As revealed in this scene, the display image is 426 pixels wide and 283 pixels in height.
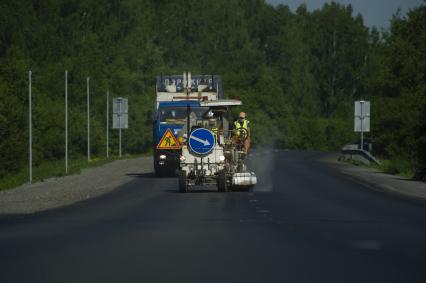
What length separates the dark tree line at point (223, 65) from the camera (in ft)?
217

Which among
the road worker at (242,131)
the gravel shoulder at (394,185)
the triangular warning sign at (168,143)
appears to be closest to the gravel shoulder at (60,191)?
the triangular warning sign at (168,143)

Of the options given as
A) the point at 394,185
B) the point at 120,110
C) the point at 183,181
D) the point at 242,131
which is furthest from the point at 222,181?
the point at 120,110

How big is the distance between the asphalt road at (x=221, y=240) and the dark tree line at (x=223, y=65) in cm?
1919

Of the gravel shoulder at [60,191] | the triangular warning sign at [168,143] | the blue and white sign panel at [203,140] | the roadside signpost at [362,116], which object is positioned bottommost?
the gravel shoulder at [60,191]

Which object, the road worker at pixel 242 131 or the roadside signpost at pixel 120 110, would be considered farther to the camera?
the roadside signpost at pixel 120 110

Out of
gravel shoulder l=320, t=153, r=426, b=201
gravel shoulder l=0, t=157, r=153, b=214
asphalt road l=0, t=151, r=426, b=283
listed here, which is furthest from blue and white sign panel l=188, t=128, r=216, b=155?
gravel shoulder l=320, t=153, r=426, b=201

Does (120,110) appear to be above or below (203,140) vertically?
above

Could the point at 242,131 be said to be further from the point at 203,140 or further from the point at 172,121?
the point at 172,121

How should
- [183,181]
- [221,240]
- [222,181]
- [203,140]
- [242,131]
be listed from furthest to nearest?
[183,181] → [242,131] → [222,181] → [203,140] → [221,240]

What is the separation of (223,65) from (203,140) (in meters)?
109

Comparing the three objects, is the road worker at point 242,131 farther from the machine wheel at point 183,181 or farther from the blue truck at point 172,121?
the blue truck at point 172,121

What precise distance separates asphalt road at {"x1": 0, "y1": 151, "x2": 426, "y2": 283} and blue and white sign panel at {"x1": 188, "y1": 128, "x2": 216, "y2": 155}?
1620 millimetres

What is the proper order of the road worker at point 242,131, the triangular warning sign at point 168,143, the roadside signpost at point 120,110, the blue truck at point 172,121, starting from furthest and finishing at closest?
the roadside signpost at point 120,110
the triangular warning sign at point 168,143
the blue truck at point 172,121
the road worker at point 242,131

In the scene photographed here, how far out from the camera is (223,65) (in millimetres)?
142750
